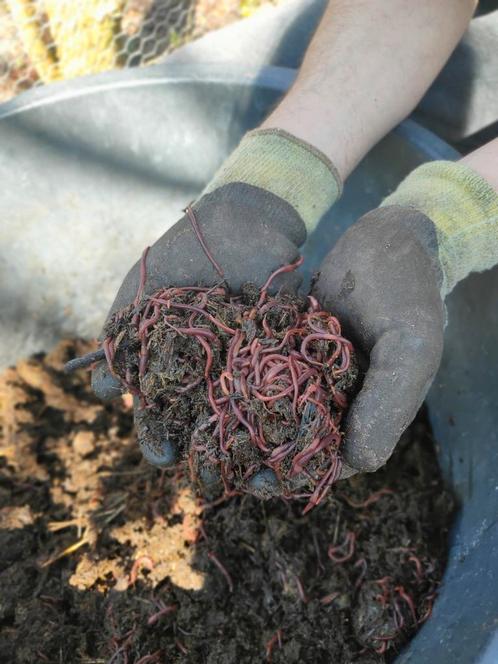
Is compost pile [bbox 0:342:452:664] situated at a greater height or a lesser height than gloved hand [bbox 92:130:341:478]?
lesser

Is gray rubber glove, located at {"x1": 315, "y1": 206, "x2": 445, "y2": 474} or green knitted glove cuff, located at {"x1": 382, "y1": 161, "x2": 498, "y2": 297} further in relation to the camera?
green knitted glove cuff, located at {"x1": 382, "y1": 161, "x2": 498, "y2": 297}

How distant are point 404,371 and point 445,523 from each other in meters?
0.93

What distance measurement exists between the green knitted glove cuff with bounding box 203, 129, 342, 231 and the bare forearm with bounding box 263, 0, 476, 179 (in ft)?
0.22

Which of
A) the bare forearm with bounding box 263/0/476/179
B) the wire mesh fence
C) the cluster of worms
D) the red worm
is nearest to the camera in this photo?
the cluster of worms

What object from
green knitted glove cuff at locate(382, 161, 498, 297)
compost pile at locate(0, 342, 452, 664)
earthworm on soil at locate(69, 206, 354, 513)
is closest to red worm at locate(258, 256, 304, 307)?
earthworm on soil at locate(69, 206, 354, 513)

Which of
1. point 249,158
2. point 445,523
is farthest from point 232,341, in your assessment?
point 445,523

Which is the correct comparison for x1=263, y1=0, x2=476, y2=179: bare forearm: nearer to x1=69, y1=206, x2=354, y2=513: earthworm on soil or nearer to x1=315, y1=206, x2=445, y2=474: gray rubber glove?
x1=315, y1=206, x2=445, y2=474: gray rubber glove

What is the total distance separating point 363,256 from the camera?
2.12 m

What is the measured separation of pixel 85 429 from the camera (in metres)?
3.02

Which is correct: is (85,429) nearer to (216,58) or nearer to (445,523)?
(445,523)

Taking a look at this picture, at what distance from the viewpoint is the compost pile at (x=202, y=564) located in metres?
2.31

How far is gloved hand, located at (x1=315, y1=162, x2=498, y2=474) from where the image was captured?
6.21 feet

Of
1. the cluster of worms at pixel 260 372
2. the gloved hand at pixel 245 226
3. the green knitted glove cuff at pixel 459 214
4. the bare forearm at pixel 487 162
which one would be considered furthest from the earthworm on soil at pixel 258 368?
the bare forearm at pixel 487 162

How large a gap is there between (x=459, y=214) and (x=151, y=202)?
4.83 ft
